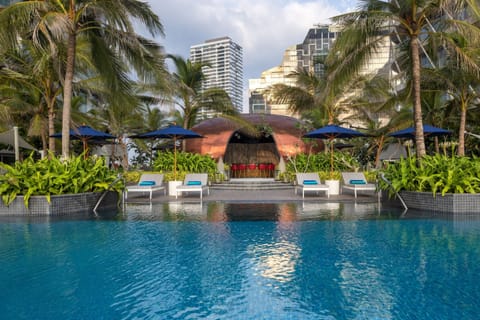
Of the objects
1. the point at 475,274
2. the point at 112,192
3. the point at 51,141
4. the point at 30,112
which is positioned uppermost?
the point at 30,112

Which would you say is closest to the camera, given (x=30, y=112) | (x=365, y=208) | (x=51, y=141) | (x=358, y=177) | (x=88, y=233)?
(x=88, y=233)

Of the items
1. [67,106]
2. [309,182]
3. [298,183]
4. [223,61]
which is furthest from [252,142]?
[223,61]

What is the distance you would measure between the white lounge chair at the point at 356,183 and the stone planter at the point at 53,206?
26.1 feet

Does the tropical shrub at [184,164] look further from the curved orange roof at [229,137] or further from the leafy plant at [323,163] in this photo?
the curved orange roof at [229,137]

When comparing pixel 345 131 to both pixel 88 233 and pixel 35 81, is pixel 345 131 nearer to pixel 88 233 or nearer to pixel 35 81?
pixel 88 233

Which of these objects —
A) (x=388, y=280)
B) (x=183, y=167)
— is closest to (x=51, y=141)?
(x=183, y=167)

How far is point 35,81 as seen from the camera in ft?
48.0

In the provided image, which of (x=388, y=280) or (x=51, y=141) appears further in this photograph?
(x=51, y=141)

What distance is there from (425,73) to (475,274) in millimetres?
12316

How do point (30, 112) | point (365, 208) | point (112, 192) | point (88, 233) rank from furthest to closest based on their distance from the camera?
point (30, 112) < point (112, 192) < point (365, 208) < point (88, 233)

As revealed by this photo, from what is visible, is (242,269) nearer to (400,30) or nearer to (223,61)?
(400,30)

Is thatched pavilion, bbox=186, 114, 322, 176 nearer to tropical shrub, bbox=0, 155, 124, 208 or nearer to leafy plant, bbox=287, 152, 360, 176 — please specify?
leafy plant, bbox=287, 152, 360, 176

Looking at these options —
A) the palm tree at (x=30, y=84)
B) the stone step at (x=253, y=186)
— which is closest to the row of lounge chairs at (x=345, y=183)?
the stone step at (x=253, y=186)

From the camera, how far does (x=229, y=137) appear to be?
813 inches
